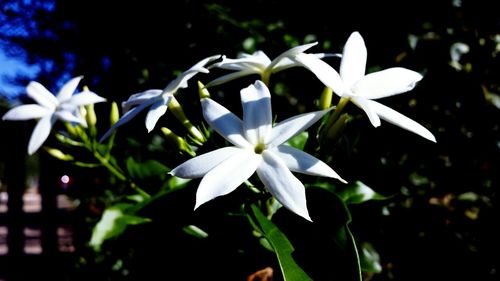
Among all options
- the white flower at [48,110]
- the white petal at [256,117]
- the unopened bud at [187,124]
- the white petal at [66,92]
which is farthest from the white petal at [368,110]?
the white petal at [66,92]

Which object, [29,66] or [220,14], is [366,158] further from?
[29,66]

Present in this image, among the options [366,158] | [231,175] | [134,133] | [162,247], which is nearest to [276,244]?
[231,175]

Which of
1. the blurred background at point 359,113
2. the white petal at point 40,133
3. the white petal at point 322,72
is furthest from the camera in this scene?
the blurred background at point 359,113

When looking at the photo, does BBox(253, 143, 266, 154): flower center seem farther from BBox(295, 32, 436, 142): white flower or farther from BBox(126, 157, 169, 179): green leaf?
BBox(126, 157, 169, 179): green leaf

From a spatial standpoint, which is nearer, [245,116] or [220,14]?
[245,116]

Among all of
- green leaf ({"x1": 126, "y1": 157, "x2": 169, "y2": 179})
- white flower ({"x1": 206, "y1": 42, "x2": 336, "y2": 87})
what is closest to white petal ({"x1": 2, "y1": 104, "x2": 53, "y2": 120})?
green leaf ({"x1": 126, "y1": 157, "x2": 169, "y2": 179})

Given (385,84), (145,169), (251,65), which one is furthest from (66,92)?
(385,84)

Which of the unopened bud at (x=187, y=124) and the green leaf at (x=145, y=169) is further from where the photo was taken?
the green leaf at (x=145, y=169)

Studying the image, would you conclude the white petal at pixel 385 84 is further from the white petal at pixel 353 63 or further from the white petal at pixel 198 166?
the white petal at pixel 198 166
